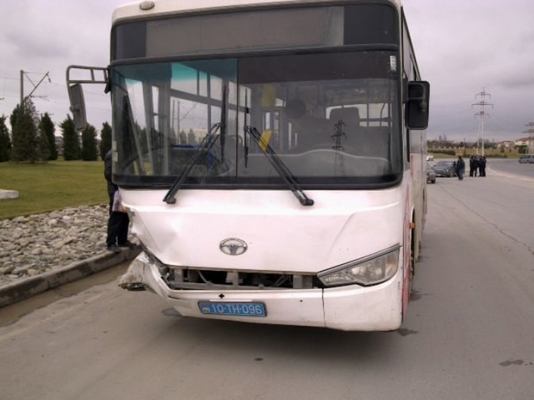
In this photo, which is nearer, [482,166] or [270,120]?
[270,120]

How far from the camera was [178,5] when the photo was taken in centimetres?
434

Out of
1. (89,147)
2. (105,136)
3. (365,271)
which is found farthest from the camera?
(89,147)

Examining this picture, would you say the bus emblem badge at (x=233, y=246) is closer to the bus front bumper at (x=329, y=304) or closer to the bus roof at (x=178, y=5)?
the bus front bumper at (x=329, y=304)

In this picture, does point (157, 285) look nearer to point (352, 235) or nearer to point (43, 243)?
point (352, 235)

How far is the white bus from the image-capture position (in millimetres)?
3867

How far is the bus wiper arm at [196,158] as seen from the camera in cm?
417

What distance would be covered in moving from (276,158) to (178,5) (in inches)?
60.8

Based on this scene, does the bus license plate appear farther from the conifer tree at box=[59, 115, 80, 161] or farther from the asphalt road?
the conifer tree at box=[59, 115, 80, 161]

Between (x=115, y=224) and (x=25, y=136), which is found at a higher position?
(x=25, y=136)

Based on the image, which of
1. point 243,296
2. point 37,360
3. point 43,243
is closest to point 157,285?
point 243,296

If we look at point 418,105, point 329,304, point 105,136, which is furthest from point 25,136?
point 329,304

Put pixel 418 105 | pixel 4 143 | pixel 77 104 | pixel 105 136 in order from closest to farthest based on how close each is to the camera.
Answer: pixel 418 105
pixel 77 104
pixel 4 143
pixel 105 136

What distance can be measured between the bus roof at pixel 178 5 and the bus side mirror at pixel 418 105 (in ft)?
2.15

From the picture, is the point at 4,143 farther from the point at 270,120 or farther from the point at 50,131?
the point at 270,120
